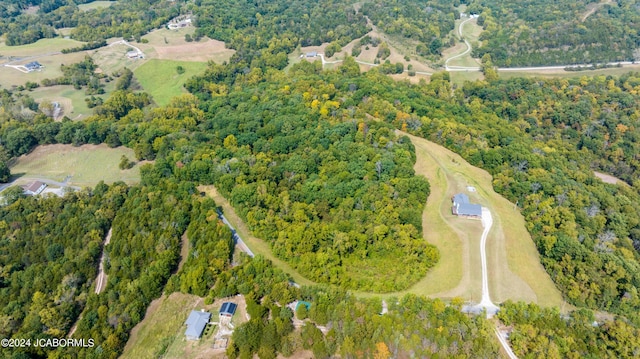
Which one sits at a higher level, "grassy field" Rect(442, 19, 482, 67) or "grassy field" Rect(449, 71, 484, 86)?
"grassy field" Rect(442, 19, 482, 67)

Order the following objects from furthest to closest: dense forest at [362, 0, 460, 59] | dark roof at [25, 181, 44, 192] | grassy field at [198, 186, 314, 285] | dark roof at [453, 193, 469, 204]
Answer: dense forest at [362, 0, 460, 59] < dark roof at [25, 181, 44, 192] < dark roof at [453, 193, 469, 204] < grassy field at [198, 186, 314, 285]

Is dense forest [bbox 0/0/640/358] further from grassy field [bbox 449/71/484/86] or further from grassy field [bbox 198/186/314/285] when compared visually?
grassy field [bbox 449/71/484/86]

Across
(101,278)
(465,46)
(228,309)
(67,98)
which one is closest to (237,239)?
(228,309)

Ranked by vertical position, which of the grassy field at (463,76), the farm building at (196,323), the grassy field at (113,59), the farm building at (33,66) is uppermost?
the farm building at (196,323)

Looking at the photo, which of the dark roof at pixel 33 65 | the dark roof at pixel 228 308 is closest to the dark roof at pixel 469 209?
the dark roof at pixel 228 308

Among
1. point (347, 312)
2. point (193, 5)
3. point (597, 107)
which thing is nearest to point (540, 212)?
point (347, 312)

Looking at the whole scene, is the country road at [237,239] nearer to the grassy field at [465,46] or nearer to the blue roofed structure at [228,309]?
the blue roofed structure at [228,309]

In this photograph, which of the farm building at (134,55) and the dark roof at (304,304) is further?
the farm building at (134,55)

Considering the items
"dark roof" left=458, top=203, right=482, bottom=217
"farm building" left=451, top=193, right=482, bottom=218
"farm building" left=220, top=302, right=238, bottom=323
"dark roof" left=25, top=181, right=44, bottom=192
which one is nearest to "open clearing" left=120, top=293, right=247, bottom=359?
"farm building" left=220, top=302, right=238, bottom=323
